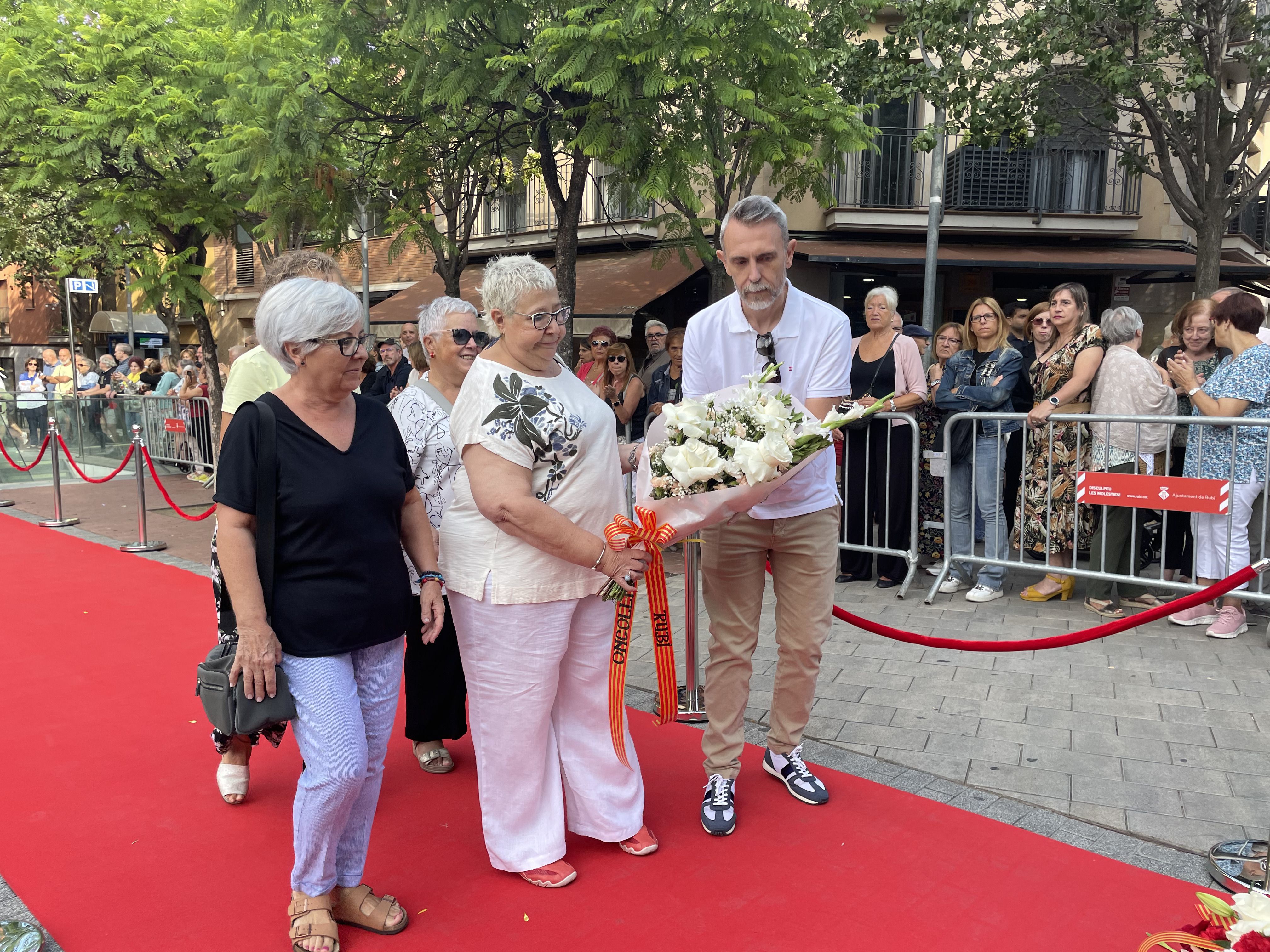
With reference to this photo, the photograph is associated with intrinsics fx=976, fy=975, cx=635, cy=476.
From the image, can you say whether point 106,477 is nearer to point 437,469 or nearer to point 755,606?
point 437,469

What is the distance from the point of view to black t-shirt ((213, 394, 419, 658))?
2.67 meters

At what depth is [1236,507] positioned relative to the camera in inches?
228

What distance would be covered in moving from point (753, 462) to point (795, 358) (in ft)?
2.64

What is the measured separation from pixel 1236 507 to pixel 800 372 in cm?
375

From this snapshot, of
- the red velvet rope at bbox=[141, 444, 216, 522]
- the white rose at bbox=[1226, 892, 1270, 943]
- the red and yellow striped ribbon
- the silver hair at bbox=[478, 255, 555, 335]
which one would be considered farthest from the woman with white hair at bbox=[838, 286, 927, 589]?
the white rose at bbox=[1226, 892, 1270, 943]

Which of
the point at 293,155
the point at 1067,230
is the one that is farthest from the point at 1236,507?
the point at 1067,230

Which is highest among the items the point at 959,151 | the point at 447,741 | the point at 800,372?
the point at 959,151

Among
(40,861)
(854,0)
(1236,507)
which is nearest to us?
(40,861)

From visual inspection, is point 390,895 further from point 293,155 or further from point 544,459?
point 293,155

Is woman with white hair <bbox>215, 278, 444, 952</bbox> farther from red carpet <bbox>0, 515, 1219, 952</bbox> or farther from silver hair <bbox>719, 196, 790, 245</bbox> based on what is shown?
silver hair <bbox>719, 196, 790, 245</bbox>

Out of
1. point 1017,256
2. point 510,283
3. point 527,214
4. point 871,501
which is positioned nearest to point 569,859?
point 510,283

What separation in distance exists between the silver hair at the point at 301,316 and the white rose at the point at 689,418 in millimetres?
990

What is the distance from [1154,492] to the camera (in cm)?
583

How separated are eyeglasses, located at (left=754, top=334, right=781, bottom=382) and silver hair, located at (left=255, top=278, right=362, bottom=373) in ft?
4.77
